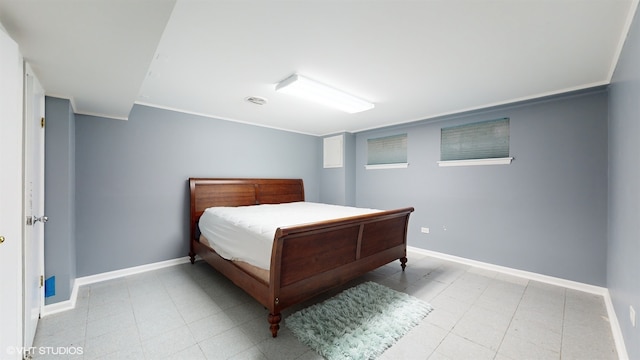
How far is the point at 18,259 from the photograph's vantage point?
1.37 meters

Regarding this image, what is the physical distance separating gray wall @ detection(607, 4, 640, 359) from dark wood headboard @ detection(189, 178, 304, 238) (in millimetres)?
4039

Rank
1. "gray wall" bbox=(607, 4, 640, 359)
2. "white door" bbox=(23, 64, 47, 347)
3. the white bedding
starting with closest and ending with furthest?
1. "gray wall" bbox=(607, 4, 640, 359)
2. "white door" bbox=(23, 64, 47, 347)
3. the white bedding

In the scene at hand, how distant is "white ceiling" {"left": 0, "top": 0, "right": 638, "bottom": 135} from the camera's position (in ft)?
4.35

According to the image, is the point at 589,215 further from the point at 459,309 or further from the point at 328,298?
the point at 328,298

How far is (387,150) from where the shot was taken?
4.57 metres

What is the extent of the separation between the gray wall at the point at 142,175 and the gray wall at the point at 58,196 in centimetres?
64

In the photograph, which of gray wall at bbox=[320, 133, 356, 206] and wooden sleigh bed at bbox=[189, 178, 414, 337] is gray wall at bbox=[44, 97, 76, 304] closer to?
wooden sleigh bed at bbox=[189, 178, 414, 337]

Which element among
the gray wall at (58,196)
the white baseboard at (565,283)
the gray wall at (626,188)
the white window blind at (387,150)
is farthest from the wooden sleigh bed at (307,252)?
the gray wall at (626,188)

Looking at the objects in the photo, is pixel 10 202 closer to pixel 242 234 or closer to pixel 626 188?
pixel 242 234

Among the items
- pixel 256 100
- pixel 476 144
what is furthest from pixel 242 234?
pixel 476 144

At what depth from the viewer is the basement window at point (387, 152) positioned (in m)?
4.32

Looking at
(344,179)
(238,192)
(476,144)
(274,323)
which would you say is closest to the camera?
(274,323)

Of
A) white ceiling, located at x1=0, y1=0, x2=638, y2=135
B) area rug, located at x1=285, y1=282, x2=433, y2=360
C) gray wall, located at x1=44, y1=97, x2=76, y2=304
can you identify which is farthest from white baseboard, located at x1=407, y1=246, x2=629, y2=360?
gray wall, located at x1=44, y1=97, x2=76, y2=304

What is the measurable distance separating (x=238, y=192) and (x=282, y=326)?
2411 millimetres
